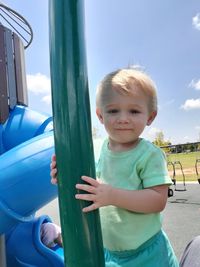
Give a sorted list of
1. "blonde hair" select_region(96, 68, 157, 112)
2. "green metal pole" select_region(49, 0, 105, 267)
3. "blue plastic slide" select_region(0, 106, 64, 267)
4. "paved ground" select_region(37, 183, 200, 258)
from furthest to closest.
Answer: "paved ground" select_region(37, 183, 200, 258)
"blue plastic slide" select_region(0, 106, 64, 267)
"blonde hair" select_region(96, 68, 157, 112)
"green metal pole" select_region(49, 0, 105, 267)

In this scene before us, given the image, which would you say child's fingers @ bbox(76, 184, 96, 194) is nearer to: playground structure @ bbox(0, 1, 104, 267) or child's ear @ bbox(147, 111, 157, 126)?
playground structure @ bbox(0, 1, 104, 267)

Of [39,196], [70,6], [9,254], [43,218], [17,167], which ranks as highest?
[70,6]

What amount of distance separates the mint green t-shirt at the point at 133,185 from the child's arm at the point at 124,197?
2cm

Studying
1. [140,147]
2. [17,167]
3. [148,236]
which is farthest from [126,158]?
[17,167]

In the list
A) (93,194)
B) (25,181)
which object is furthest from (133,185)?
(25,181)

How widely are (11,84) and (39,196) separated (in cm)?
63

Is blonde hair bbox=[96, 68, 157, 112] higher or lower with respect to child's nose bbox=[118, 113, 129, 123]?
higher

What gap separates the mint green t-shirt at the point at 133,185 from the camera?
2.16 feet

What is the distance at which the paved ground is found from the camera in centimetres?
360

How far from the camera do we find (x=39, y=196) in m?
1.19

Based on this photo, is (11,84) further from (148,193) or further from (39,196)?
(148,193)

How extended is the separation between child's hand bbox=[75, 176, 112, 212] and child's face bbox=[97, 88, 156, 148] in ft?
0.46

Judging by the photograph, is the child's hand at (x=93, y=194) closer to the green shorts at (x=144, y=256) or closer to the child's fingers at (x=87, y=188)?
→ the child's fingers at (x=87, y=188)

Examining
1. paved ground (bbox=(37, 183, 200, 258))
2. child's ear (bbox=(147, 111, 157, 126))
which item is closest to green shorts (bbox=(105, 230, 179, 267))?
child's ear (bbox=(147, 111, 157, 126))
